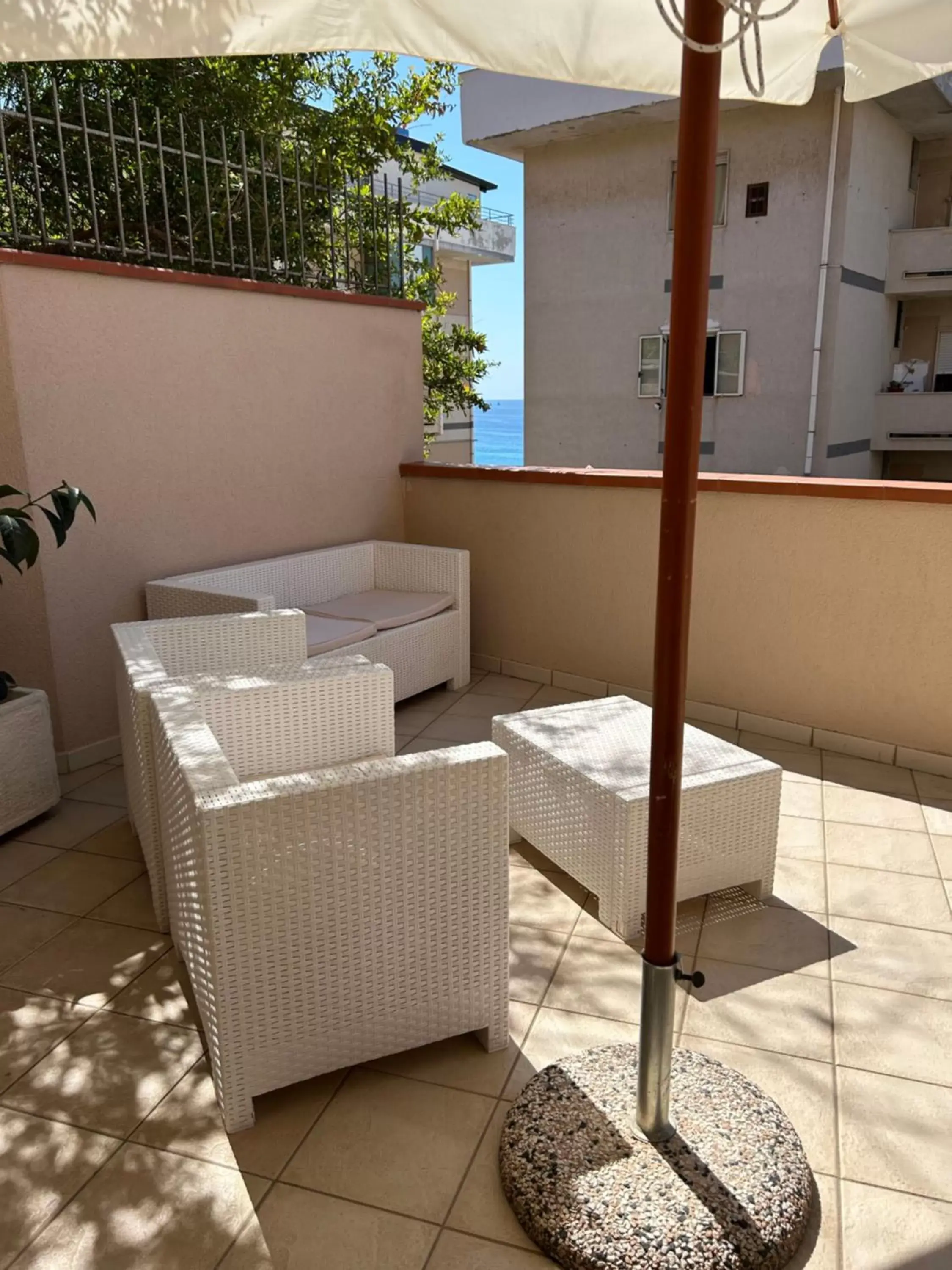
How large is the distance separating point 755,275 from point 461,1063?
11938mm

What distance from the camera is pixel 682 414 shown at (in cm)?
151

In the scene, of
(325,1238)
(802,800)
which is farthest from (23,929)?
(802,800)

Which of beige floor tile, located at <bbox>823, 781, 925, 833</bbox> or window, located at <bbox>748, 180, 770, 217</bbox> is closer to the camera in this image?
beige floor tile, located at <bbox>823, 781, 925, 833</bbox>

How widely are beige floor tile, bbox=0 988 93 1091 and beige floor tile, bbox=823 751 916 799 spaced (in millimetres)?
3050

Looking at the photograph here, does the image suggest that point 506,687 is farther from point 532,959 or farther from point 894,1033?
point 894,1033

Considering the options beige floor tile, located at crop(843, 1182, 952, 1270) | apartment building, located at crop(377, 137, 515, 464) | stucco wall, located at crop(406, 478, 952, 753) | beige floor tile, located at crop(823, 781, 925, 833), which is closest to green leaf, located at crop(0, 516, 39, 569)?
stucco wall, located at crop(406, 478, 952, 753)

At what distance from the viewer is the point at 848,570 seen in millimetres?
4117

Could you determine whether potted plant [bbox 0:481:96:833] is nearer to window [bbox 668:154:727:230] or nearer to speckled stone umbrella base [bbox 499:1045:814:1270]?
speckled stone umbrella base [bbox 499:1045:814:1270]

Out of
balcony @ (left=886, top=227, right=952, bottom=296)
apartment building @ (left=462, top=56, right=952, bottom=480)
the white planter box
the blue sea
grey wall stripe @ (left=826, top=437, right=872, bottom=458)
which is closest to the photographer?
the white planter box

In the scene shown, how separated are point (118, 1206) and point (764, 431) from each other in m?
12.0

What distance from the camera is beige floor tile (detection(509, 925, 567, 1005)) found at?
2559 mm

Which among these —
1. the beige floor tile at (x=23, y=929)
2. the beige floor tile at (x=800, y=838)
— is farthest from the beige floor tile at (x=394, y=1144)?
the beige floor tile at (x=800, y=838)

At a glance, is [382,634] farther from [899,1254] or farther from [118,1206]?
[899,1254]

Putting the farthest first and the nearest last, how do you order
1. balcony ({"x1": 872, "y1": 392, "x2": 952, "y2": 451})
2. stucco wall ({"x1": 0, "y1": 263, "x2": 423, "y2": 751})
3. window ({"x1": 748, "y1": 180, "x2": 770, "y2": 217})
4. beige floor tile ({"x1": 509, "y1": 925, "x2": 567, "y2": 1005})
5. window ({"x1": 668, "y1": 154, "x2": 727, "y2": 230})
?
balcony ({"x1": 872, "y1": 392, "x2": 952, "y2": 451}) < window ({"x1": 668, "y1": 154, "x2": 727, "y2": 230}) < window ({"x1": 748, "y1": 180, "x2": 770, "y2": 217}) < stucco wall ({"x1": 0, "y1": 263, "x2": 423, "y2": 751}) < beige floor tile ({"x1": 509, "y1": 925, "x2": 567, "y2": 1005})
